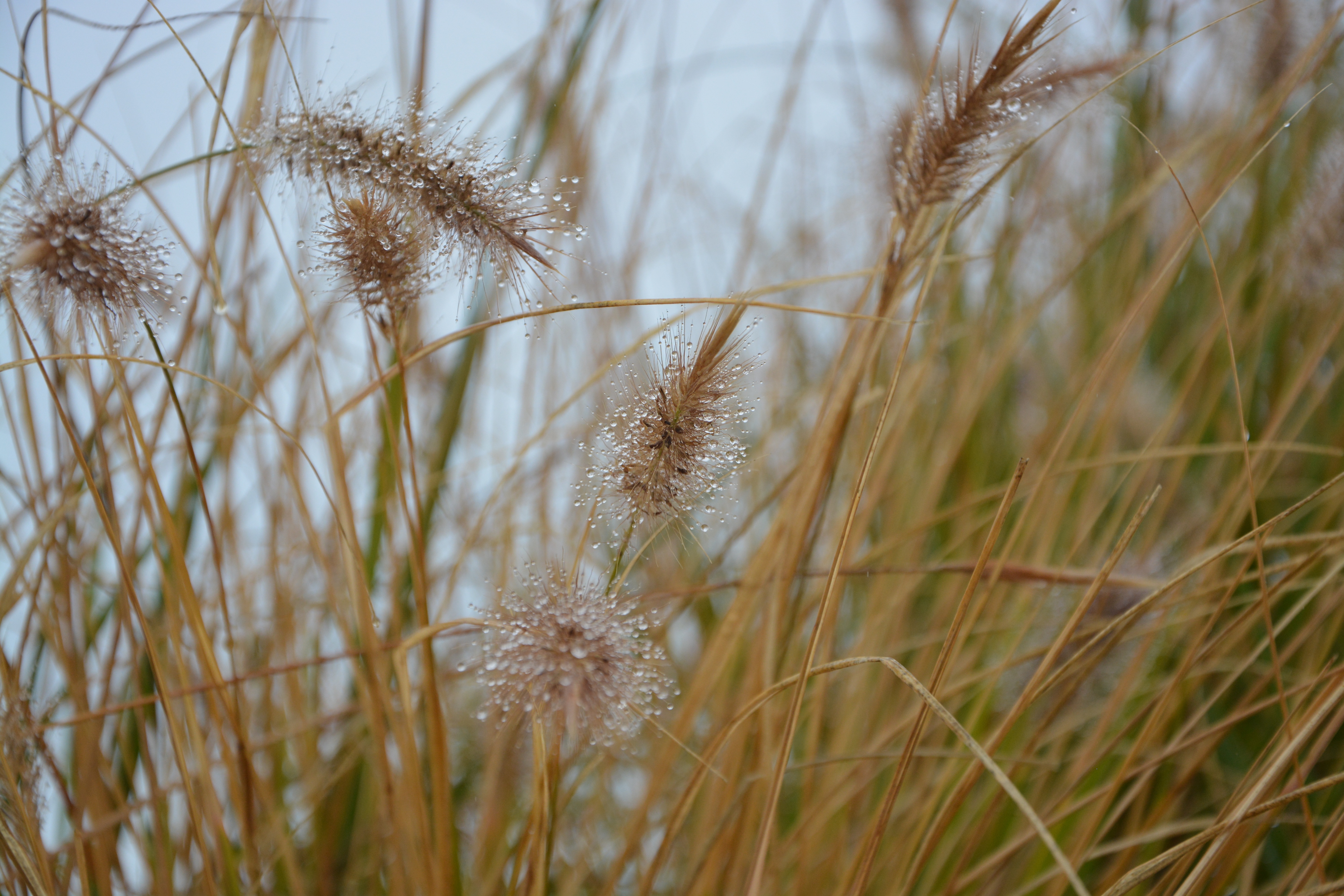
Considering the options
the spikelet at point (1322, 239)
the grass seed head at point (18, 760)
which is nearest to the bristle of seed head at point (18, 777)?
the grass seed head at point (18, 760)

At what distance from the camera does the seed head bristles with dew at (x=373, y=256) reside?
30cm

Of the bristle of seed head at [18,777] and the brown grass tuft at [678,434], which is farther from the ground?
the brown grass tuft at [678,434]

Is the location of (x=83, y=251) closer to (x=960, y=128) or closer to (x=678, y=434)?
(x=678, y=434)

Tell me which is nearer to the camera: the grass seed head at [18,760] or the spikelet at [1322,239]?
the grass seed head at [18,760]

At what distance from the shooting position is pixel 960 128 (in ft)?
1.16

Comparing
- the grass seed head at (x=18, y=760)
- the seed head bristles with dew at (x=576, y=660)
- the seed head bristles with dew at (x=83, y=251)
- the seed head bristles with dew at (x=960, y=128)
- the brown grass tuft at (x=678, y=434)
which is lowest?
the seed head bristles with dew at (x=576, y=660)

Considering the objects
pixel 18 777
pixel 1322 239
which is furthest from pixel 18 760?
pixel 1322 239

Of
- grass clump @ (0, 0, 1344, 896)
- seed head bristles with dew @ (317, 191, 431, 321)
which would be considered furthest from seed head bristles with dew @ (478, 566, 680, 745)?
seed head bristles with dew @ (317, 191, 431, 321)

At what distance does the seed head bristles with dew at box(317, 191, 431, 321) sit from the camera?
30 centimetres

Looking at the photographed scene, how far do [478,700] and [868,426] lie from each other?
0.55m

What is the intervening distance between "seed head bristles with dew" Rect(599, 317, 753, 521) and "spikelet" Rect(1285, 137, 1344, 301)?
58cm

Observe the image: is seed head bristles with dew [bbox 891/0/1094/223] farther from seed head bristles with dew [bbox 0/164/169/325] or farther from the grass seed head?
the grass seed head

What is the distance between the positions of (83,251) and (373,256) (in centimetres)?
12

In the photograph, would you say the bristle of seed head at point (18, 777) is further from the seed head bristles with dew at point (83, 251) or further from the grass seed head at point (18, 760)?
the seed head bristles with dew at point (83, 251)
